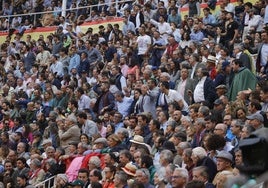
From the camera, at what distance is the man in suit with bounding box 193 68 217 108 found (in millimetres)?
12711

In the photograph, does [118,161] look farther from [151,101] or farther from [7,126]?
[7,126]

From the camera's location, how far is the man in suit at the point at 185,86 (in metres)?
13.5

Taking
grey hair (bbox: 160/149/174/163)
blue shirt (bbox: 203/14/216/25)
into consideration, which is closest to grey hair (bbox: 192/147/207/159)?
grey hair (bbox: 160/149/174/163)

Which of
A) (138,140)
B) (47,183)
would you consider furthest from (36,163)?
(138,140)

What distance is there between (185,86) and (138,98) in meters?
1.05

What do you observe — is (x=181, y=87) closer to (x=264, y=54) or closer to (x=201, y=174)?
(x=264, y=54)

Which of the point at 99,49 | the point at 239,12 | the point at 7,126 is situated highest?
the point at 239,12

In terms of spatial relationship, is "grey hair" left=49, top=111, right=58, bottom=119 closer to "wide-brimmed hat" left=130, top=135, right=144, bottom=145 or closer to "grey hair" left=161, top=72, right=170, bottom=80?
"grey hair" left=161, top=72, right=170, bottom=80

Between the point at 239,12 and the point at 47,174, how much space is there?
774 centimetres

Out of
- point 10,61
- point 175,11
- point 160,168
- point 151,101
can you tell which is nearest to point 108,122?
point 151,101

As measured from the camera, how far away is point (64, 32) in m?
23.3

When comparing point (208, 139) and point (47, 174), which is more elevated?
point (208, 139)

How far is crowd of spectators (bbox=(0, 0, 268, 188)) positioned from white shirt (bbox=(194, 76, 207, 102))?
0.02 metres

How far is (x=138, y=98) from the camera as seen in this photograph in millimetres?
14312
